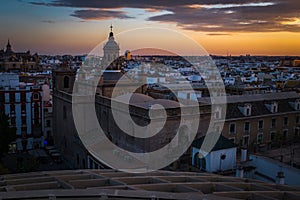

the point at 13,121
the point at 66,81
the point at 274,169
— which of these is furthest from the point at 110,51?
the point at 274,169

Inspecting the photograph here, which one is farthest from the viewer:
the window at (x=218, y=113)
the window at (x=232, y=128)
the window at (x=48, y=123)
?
the window at (x=48, y=123)

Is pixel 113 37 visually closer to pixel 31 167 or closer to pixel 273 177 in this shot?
pixel 31 167

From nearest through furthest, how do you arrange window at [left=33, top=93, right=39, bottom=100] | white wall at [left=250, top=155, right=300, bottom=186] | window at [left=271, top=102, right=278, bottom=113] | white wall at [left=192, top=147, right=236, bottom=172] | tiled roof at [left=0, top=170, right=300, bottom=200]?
tiled roof at [left=0, top=170, right=300, bottom=200], white wall at [left=250, top=155, right=300, bottom=186], white wall at [left=192, top=147, right=236, bottom=172], window at [left=271, top=102, right=278, bottom=113], window at [left=33, top=93, right=39, bottom=100]

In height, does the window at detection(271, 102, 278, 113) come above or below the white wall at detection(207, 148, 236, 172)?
above

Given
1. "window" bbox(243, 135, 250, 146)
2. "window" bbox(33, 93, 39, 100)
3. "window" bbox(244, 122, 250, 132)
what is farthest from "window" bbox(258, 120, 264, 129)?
"window" bbox(33, 93, 39, 100)

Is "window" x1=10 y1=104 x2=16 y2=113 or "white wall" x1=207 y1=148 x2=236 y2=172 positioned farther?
"window" x1=10 y1=104 x2=16 y2=113

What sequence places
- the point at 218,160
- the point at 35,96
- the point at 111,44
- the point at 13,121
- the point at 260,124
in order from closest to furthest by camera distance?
1. the point at 218,160
2. the point at 260,124
3. the point at 13,121
4. the point at 35,96
5. the point at 111,44

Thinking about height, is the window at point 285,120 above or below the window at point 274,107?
below

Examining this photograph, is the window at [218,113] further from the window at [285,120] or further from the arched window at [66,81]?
the arched window at [66,81]

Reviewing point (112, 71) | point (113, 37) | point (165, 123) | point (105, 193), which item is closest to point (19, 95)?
point (112, 71)

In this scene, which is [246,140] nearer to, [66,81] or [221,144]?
[221,144]

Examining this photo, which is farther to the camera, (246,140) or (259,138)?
(259,138)

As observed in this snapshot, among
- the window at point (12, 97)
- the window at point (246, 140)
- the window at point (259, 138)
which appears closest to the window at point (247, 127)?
the window at point (246, 140)

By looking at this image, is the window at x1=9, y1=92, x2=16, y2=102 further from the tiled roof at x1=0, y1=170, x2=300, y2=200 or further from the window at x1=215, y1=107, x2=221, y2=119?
the tiled roof at x1=0, y1=170, x2=300, y2=200
